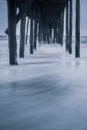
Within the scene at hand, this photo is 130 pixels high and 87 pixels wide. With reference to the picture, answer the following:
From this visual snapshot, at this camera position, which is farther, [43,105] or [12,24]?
[12,24]

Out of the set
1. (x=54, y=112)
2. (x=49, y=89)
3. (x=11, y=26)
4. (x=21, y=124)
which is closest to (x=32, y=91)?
(x=49, y=89)

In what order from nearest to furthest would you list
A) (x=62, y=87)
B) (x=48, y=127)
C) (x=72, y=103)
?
(x=48, y=127) < (x=72, y=103) < (x=62, y=87)

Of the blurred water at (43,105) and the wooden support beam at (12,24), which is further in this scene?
the wooden support beam at (12,24)

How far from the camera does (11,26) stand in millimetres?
5863

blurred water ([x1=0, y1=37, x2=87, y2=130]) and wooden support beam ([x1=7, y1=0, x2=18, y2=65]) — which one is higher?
wooden support beam ([x1=7, y1=0, x2=18, y2=65])

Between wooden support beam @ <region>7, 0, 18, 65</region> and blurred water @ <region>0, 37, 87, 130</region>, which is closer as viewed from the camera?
blurred water @ <region>0, 37, 87, 130</region>

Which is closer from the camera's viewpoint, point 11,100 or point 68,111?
point 68,111

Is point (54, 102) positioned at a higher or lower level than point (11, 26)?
Answer: lower

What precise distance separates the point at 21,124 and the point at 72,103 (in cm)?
80

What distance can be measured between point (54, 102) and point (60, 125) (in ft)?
2.31

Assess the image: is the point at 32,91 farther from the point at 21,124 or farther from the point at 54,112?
the point at 21,124

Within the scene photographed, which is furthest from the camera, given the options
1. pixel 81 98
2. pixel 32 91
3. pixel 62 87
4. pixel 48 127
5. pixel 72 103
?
pixel 62 87

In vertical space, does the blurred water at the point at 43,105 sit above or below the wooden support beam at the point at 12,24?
below

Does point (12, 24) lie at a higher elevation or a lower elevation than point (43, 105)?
higher
